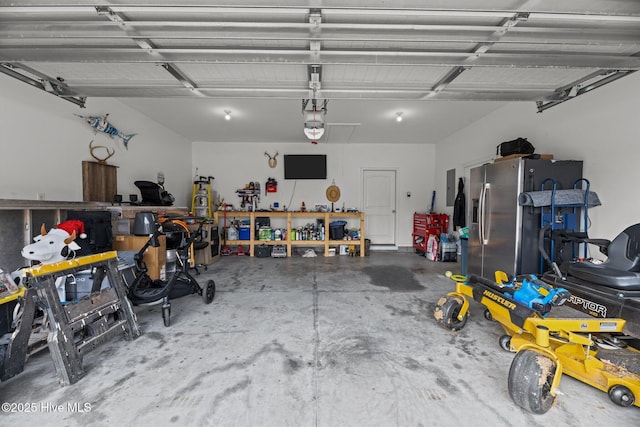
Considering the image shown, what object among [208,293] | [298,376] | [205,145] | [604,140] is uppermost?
[205,145]

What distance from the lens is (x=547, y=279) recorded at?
7.58ft

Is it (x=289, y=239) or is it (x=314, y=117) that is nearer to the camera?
(x=314, y=117)

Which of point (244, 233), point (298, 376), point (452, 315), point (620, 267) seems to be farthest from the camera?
point (244, 233)

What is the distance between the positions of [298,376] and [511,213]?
2.85 meters

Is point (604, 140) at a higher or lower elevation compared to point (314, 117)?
lower

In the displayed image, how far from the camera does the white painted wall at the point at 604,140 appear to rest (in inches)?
93.5

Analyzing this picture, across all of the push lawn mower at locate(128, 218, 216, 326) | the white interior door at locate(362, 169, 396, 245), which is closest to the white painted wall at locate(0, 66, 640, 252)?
the white interior door at locate(362, 169, 396, 245)

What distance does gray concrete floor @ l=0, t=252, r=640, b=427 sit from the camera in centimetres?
142

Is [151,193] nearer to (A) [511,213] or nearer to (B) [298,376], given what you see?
(B) [298,376]

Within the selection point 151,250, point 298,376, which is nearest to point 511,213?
point 298,376

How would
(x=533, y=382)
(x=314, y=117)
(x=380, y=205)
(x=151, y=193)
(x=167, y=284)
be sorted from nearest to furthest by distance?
(x=533, y=382)
(x=167, y=284)
(x=314, y=117)
(x=151, y=193)
(x=380, y=205)

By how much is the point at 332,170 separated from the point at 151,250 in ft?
14.5

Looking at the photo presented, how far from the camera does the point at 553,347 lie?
6.01ft

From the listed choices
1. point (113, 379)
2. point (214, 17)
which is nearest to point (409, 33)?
point (214, 17)
